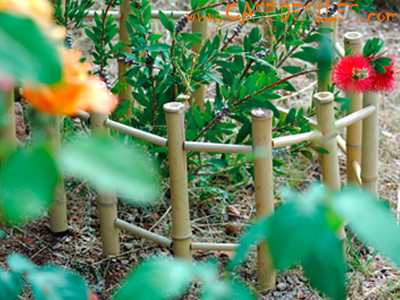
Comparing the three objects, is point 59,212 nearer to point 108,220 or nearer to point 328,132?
point 108,220

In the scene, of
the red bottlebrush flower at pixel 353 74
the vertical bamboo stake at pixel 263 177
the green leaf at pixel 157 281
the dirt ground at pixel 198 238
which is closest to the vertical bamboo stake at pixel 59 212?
the dirt ground at pixel 198 238

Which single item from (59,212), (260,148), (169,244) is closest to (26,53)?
(260,148)

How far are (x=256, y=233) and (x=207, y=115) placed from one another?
4.24 feet

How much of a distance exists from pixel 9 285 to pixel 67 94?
161 millimetres

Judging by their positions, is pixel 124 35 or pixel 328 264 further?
pixel 124 35

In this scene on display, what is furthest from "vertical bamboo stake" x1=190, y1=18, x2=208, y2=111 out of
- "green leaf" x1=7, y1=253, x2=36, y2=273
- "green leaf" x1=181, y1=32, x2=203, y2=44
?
"green leaf" x1=7, y1=253, x2=36, y2=273

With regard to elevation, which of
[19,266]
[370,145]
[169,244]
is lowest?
[169,244]

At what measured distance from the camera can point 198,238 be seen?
1829 mm

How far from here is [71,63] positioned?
0.99 ft

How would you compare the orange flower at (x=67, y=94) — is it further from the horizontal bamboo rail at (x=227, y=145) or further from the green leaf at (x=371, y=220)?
the horizontal bamboo rail at (x=227, y=145)

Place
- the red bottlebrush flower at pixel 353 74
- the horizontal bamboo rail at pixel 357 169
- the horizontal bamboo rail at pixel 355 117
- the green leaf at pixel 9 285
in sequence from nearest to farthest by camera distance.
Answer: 1. the green leaf at pixel 9 285
2. the red bottlebrush flower at pixel 353 74
3. the horizontal bamboo rail at pixel 355 117
4. the horizontal bamboo rail at pixel 357 169

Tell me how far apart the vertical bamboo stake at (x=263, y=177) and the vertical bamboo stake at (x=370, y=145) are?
1.39 feet

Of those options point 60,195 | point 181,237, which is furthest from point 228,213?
point 60,195

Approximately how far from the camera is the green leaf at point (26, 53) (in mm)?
236
